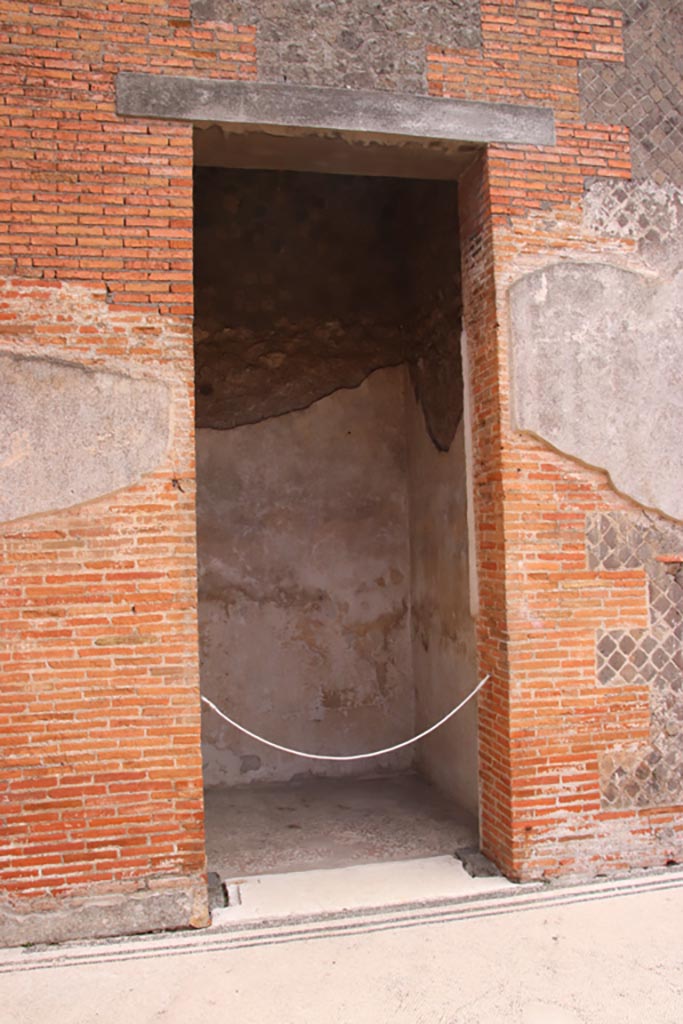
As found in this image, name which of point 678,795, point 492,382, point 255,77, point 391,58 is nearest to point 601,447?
point 492,382

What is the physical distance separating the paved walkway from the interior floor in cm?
73

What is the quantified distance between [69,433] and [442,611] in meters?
2.98

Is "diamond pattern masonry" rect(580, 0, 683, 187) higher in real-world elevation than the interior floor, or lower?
higher

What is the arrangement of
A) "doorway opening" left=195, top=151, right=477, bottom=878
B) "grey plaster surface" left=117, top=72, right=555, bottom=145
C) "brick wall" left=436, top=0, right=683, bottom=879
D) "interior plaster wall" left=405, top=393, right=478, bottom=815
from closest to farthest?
"grey plaster surface" left=117, top=72, right=555, bottom=145 → "brick wall" left=436, top=0, right=683, bottom=879 → "interior plaster wall" left=405, top=393, right=478, bottom=815 → "doorway opening" left=195, top=151, right=477, bottom=878

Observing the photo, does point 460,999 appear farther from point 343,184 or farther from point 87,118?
point 343,184

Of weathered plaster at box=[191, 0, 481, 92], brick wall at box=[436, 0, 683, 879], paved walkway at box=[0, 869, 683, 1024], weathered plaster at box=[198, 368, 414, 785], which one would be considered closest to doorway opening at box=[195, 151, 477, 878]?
weathered plaster at box=[198, 368, 414, 785]

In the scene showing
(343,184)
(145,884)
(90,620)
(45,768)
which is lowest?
(145,884)

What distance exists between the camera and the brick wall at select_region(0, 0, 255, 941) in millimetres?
3949

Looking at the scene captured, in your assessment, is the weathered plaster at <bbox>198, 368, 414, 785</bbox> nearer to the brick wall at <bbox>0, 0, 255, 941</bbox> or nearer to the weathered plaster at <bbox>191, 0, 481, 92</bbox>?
the brick wall at <bbox>0, 0, 255, 941</bbox>

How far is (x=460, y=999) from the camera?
341 centimetres

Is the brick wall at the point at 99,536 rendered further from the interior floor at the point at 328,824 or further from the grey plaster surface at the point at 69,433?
the interior floor at the point at 328,824

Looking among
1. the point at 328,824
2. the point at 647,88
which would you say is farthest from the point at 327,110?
the point at 328,824

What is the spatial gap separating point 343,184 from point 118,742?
4477 mm

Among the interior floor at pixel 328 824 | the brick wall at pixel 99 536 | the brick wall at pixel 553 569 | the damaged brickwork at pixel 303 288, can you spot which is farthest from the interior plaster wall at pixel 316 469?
the brick wall at pixel 99 536
